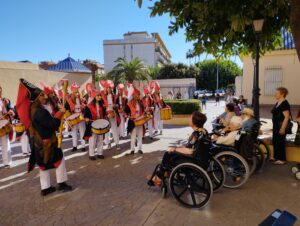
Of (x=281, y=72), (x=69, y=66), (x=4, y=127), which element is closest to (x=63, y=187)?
(x=4, y=127)

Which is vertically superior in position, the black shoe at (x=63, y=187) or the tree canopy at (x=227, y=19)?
the tree canopy at (x=227, y=19)

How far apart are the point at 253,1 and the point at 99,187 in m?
4.83

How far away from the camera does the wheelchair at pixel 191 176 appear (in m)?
3.84

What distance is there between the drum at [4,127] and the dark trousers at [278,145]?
6.22m

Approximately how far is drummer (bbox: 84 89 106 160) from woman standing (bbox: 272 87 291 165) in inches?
169

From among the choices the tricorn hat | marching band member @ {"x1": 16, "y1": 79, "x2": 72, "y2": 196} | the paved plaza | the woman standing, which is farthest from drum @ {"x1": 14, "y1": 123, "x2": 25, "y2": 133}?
the woman standing

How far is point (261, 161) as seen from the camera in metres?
5.29

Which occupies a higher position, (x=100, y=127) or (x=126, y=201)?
(x=100, y=127)

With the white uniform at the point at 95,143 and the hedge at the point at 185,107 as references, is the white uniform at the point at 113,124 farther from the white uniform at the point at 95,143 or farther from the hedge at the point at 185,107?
the hedge at the point at 185,107

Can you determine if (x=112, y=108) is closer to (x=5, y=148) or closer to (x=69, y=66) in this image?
(x=5, y=148)

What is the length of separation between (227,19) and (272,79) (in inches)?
580

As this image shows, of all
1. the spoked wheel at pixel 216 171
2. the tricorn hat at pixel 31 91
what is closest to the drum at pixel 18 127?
the tricorn hat at pixel 31 91

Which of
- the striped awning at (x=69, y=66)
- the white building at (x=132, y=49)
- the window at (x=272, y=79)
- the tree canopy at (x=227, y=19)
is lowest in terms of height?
the window at (x=272, y=79)

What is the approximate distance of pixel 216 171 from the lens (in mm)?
4453
